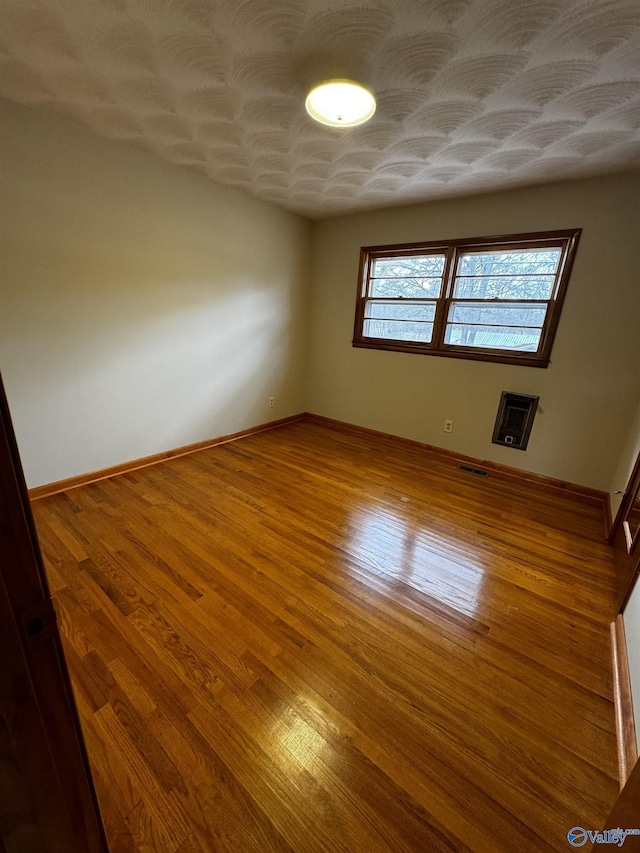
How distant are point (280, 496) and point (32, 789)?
2.08m

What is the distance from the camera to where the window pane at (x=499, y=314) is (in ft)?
9.55

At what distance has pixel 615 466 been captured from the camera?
107 inches

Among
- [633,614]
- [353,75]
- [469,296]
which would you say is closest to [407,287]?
[469,296]

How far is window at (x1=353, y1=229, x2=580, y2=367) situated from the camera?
9.30ft

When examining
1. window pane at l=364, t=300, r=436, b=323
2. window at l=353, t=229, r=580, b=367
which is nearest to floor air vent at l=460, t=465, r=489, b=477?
window at l=353, t=229, r=580, b=367

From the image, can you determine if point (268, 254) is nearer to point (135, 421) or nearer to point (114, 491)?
point (135, 421)

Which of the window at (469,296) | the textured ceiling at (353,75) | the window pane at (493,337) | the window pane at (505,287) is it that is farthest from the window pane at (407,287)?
the textured ceiling at (353,75)

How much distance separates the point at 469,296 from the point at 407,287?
2.16 feet

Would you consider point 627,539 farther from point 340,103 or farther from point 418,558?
point 340,103

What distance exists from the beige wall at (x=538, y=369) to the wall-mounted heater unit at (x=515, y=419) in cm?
6

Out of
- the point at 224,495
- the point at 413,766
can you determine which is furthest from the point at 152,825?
the point at 224,495

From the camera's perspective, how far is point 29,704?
529 millimetres

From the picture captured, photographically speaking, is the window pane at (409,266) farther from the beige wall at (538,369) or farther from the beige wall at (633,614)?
the beige wall at (633,614)

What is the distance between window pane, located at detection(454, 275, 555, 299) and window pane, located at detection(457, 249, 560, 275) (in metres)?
0.05
